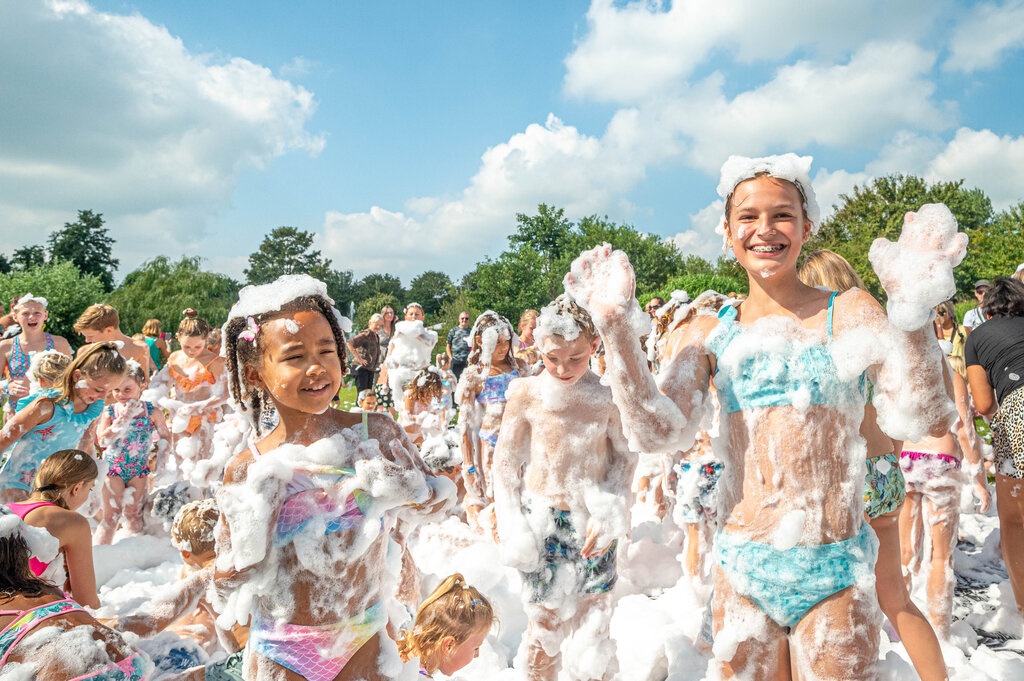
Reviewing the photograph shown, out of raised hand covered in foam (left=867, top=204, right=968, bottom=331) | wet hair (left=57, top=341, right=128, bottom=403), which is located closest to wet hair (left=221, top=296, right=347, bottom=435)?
raised hand covered in foam (left=867, top=204, right=968, bottom=331)

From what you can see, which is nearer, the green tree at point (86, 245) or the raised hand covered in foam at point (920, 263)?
the raised hand covered in foam at point (920, 263)

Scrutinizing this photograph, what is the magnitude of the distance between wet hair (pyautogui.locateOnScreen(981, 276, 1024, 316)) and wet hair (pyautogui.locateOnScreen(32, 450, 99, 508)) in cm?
499

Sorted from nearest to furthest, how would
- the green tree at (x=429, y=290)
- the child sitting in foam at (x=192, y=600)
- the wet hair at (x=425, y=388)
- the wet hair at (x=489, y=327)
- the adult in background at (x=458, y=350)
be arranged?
the child sitting in foam at (x=192, y=600), the wet hair at (x=489, y=327), the wet hair at (x=425, y=388), the adult in background at (x=458, y=350), the green tree at (x=429, y=290)

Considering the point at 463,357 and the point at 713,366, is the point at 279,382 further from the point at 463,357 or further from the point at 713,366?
the point at 463,357

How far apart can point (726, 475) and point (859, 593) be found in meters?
0.48

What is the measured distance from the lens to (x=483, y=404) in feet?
18.8

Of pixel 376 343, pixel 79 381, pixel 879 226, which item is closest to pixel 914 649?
pixel 79 381

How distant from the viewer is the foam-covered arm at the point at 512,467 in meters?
3.11

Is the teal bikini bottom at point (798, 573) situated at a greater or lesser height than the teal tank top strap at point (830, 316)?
lesser

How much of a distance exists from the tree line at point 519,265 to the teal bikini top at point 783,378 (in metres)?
20.1

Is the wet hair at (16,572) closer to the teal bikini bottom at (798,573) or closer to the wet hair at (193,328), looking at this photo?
the teal bikini bottom at (798,573)

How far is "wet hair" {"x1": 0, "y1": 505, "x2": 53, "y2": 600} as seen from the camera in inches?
88.0

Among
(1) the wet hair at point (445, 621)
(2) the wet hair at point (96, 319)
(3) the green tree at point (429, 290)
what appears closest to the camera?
(1) the wet hair at point (445, 621)

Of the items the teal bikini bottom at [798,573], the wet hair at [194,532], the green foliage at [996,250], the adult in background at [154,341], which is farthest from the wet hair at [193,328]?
the green foliage at [996,250]
